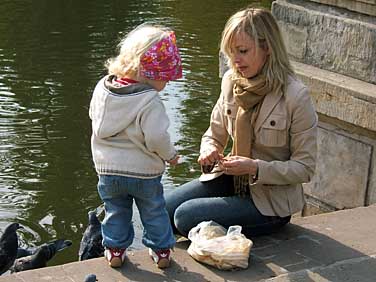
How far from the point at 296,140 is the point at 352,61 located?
1.07 meters

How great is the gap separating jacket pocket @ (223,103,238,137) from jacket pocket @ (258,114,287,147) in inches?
7.5

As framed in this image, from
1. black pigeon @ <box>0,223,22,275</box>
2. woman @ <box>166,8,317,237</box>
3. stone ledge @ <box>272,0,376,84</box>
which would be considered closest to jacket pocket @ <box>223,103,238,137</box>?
woman @ <box>166,8,317,237</box>

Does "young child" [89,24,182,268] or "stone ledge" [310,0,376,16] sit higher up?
"stone ledge" [310,0,376,16]

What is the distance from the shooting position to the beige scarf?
4773 millimetres

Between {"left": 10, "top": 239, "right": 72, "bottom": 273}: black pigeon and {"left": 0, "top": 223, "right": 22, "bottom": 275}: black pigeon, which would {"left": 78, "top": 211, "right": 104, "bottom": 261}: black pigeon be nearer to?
{"left": 10, "top": 239, "right": 72, "bottom": 273}: black pigeon

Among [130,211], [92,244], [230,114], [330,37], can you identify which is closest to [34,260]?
[92,244]

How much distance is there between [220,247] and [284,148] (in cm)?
63

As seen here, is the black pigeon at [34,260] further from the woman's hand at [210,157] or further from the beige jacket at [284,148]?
the beige jacket at [284,148]

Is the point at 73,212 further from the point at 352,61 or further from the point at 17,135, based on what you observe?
the point at 352,61

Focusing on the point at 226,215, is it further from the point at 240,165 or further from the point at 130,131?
the point at 130,131

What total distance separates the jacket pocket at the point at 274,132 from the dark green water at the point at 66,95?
227cm

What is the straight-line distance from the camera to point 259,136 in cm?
484

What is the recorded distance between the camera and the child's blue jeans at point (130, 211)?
14.7 feet

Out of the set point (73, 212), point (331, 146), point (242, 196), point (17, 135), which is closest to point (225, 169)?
point (242, 196)
